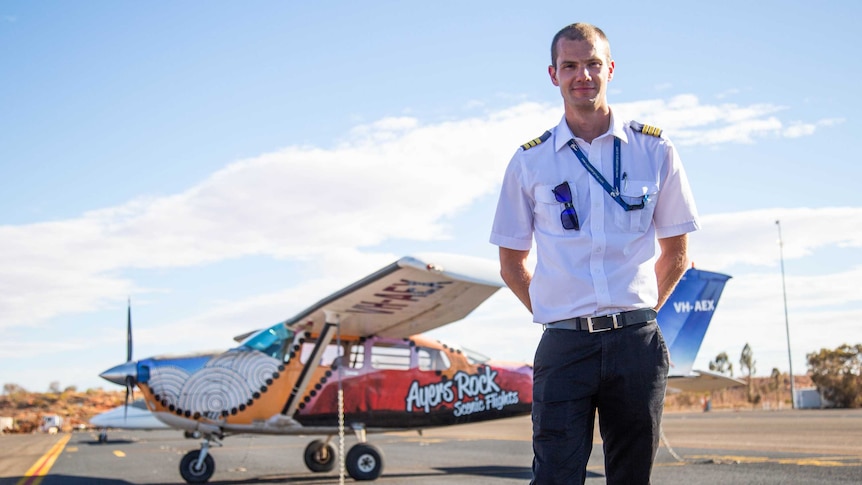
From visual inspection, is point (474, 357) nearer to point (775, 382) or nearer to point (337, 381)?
point (337, 381)

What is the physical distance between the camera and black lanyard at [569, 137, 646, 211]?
9.28 feet

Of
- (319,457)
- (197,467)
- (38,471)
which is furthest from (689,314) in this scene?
(38,471)

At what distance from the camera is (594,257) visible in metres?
2.80

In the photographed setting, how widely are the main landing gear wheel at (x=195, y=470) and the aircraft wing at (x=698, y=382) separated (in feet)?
21.5

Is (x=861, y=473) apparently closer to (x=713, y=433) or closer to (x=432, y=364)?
(x=432, y=364)

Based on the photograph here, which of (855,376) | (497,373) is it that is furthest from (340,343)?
(855,376)

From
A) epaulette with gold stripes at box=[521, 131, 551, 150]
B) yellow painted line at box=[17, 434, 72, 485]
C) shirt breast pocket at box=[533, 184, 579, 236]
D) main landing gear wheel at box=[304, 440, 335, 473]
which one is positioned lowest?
yellow painted line at box=[17, 434, 72, 485]

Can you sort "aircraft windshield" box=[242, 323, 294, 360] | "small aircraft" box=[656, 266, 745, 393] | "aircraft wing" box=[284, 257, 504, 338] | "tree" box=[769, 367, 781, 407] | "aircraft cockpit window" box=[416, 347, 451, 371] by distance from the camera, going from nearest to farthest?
"aircraft wing" box=[284, 257, 504, 338] → "aircraft windshield" box=[242, 323, 294, 360] → "aircraft cockpit window" box=[416, 347, 451, 371] → "small aircraft" box=[656, 266, 745, 393] → "tree" box=[769, 367, 781, 407]

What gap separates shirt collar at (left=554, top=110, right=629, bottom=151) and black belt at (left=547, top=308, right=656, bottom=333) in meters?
0.57

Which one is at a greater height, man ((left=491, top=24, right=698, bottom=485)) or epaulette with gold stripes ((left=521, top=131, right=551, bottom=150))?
epaulette with gold stripes ((left=521, top=131, right=551, bottom=150))

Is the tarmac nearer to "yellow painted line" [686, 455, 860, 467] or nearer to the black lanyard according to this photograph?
"yellow painted line" [686, 455, 860, 467]

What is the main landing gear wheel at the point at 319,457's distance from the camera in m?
12.9

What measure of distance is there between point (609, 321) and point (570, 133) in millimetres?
643

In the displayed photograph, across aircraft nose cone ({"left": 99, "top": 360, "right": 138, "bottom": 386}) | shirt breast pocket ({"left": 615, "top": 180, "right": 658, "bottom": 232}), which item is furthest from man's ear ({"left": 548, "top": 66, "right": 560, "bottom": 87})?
aircraft nose cone ({"left": 99, "top": 360, "right": 138, "bottom": 386})
